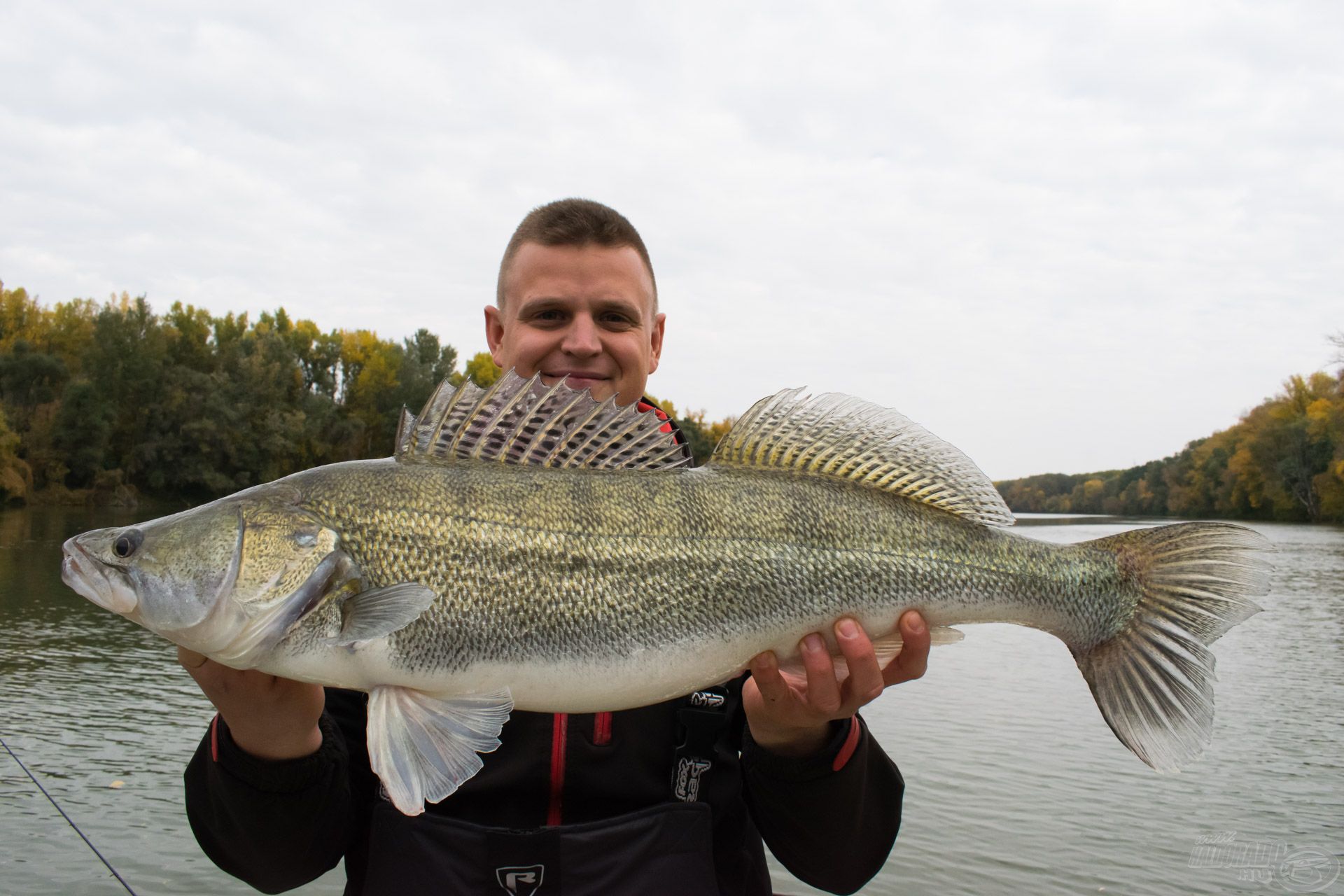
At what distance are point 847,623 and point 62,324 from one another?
69108mm

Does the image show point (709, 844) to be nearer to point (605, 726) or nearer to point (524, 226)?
point (605, 726)

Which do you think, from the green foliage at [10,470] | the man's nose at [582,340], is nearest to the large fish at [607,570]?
the man's nose at [582,340]

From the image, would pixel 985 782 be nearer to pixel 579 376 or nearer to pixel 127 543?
pixel 579 376

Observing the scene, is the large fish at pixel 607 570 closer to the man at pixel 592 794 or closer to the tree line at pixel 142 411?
the man at pixel 592 794

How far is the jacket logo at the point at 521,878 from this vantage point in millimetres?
3045

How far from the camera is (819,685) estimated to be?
301 centimetres

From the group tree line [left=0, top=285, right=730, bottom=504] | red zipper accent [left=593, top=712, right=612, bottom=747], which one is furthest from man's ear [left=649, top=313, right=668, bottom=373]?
tree line [left=0, top=285, right=730, bottom=504]

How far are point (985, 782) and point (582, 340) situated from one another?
9638 millimetres

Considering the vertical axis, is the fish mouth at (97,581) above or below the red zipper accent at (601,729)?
above

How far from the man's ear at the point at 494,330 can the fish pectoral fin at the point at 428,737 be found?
2.53 m

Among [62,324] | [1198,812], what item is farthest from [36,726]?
[62,324]

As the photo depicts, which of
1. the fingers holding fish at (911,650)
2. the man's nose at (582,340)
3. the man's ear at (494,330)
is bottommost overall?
the fingers holding fish at (911,650)

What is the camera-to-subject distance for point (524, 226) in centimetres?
470

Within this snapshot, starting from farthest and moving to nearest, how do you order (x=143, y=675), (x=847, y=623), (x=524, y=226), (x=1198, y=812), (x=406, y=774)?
(x=143, y=675) → (x=1198, y=812) → (x=524, y=226) → (x=847, y=623) → (x=406, y=774)
